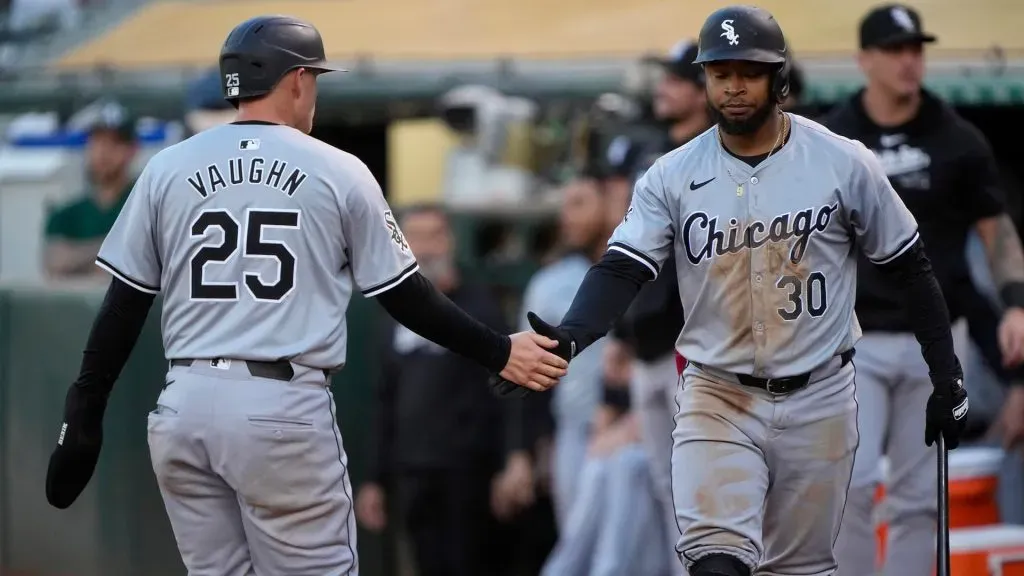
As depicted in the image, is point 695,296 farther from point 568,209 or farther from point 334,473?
point 568,209

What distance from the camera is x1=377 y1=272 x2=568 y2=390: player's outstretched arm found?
5.61 metres

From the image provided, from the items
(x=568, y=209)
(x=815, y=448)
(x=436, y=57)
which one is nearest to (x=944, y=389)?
(x=815, y=448)

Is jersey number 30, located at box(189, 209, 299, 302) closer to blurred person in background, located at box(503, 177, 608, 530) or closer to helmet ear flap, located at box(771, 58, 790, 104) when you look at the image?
helmet ear flap, located at box(771, 58, 790, 104)

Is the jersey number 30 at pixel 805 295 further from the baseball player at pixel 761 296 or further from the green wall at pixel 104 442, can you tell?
the green wall at pixel 104 442

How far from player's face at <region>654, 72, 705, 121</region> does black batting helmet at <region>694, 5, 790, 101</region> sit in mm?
2013

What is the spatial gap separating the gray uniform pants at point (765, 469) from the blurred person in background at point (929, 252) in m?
1.25

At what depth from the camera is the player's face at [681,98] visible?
7711 mm

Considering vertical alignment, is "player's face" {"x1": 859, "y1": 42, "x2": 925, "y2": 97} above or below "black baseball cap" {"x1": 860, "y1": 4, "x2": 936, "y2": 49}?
below

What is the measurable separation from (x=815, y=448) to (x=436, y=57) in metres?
8.30

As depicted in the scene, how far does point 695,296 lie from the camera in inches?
227

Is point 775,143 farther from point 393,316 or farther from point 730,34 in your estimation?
point 393,316

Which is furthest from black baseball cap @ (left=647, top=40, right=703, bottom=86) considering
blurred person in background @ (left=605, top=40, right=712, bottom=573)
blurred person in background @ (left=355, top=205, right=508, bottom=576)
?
blurred person in background @ (left=355, top=205, right=508, bottom=576)

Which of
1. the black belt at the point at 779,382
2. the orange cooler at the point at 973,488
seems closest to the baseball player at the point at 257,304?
the black belt at the point at 779,382

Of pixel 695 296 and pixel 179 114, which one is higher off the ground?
pixel 695 296
